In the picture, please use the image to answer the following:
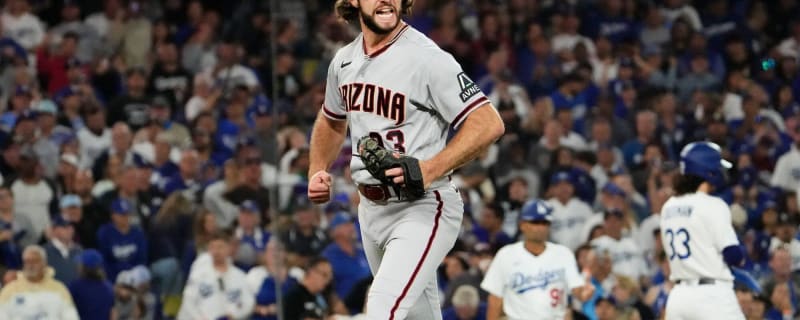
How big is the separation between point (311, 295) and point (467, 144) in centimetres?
489

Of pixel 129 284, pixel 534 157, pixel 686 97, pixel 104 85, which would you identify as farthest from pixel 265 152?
pixel 686 97

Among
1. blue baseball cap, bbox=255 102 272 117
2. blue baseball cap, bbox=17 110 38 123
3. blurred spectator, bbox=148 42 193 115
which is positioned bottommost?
blurred spectator, bbox=148 42 193 115

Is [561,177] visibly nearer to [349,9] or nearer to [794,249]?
[794,249]

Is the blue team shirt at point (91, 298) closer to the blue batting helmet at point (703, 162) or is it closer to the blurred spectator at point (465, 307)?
the blurred spectator at point (465, 307)

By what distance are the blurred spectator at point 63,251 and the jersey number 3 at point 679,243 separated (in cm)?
423

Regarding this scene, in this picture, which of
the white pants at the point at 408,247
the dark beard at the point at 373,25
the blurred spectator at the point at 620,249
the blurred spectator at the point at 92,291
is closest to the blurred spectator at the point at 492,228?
the blurred spectator at the point at 620,249

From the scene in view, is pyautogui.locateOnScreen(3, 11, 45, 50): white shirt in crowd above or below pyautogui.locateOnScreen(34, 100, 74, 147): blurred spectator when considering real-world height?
above

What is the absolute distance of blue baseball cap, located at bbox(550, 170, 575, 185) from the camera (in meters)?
11.7

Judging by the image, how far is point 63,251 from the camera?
10.1m

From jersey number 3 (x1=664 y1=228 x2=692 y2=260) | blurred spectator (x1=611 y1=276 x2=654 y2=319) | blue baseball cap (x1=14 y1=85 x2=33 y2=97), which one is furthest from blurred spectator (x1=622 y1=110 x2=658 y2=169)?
blue baseball cap (x1=14 y1=85 x2=33 y2=97)

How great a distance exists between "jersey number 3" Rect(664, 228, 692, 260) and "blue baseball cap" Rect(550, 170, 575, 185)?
3.95 m

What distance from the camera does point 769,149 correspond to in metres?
12.4

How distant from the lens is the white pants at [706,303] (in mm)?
7508

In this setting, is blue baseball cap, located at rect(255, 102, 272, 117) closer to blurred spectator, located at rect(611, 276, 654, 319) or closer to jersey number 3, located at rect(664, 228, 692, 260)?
blurred spectator, located at rect(611, 276, 654, 319)
